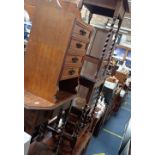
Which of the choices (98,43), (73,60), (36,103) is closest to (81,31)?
(73,60)

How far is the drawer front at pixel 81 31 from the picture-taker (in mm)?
1227

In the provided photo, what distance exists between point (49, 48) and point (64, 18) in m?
0.20

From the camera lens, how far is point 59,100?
133 cm

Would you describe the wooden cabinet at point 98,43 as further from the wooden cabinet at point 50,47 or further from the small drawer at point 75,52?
the wooden cabinet at point 50,47

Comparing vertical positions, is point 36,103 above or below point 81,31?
below

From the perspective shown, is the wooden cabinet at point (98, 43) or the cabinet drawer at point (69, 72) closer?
the cabinet drawer at point (69, 72)

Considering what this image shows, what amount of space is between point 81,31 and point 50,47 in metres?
0.25

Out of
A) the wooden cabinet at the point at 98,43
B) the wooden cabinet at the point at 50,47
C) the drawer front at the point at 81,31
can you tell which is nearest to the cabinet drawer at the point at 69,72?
the wooden cabinet at the point at 50,47

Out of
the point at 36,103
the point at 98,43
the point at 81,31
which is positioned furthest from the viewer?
the point at 98,43

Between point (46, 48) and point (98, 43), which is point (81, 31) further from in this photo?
point (98, 43)

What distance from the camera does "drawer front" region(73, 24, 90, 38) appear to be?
1227mm

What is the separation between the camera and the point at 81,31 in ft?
4.38

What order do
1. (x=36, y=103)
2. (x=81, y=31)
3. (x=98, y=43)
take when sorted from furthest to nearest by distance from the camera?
(x=98, y=43), (x=81, y=31), (x=36, y=103)
